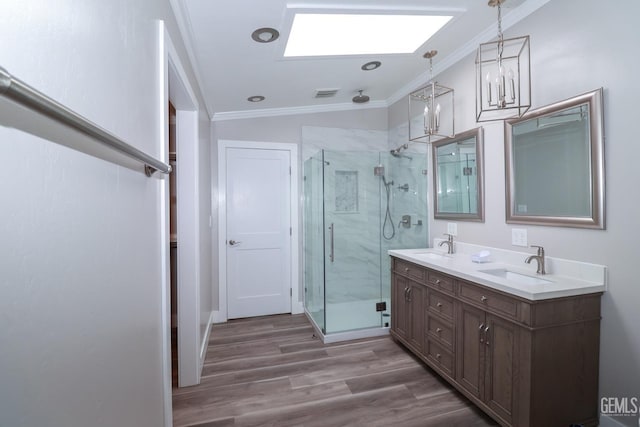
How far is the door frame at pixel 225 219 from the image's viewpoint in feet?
12.0

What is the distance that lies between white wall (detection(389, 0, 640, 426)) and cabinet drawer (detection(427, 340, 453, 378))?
834 mm

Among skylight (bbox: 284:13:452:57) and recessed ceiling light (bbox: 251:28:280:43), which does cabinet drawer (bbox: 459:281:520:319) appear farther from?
recessed ceiling light (bbox: 251:28:280:43)

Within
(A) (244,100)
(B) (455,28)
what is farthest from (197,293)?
(B) (455,28)

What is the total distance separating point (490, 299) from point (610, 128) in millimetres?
1158

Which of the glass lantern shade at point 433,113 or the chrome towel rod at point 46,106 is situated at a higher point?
the glass lantern shade at point 433,113

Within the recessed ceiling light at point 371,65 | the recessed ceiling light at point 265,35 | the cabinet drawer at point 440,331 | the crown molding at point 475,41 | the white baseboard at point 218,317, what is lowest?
the white baseboard at point 218,317

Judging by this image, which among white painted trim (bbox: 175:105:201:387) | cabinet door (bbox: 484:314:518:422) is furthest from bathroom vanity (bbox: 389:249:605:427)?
white painted trim (bbox: 175:105:201:387)

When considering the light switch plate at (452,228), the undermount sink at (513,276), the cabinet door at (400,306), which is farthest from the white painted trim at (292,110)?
the undermount sink at (513,276)

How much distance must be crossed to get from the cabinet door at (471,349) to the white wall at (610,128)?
63 cm

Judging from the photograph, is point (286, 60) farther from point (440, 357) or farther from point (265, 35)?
point (440, 357)

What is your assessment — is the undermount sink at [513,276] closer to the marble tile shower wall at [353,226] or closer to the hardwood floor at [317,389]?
the hardwood floor at [317,389]

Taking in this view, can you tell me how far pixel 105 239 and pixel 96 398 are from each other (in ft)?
1.37

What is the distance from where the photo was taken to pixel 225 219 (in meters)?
3.69

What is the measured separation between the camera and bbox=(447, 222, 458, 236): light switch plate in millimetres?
2872
